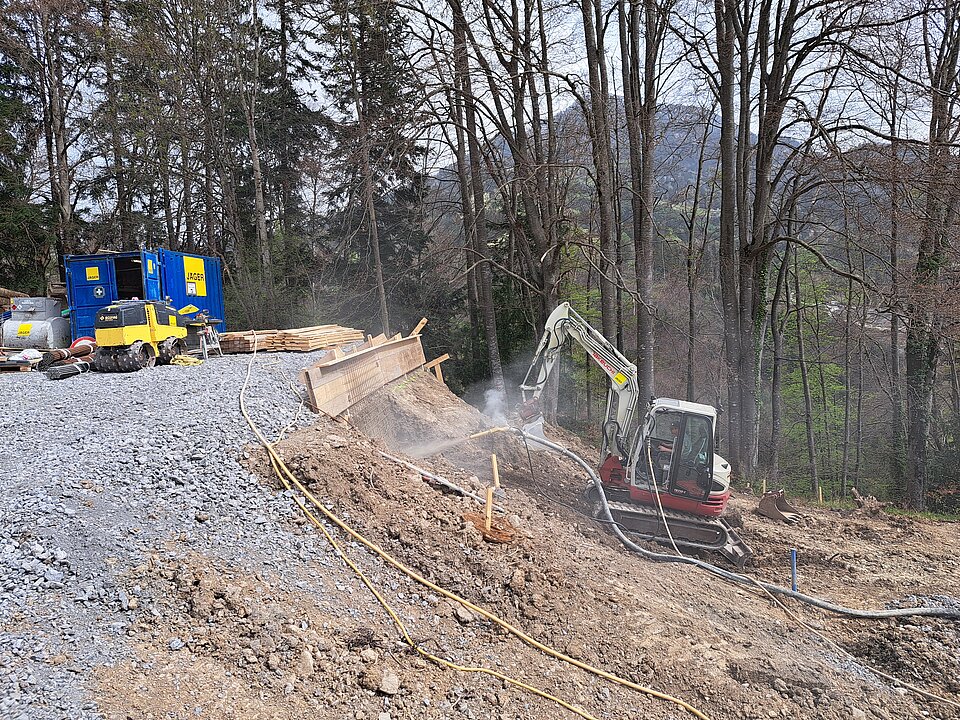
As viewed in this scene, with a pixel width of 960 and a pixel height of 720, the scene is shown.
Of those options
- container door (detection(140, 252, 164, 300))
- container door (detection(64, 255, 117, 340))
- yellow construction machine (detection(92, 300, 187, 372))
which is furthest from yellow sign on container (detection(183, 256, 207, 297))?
yellow construction machine (detection(92, 300, 187, 372))

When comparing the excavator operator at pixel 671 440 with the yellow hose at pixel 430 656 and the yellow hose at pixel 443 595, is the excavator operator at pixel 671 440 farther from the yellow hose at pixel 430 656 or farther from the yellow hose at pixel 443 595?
the yellow hose at pixel 430 656

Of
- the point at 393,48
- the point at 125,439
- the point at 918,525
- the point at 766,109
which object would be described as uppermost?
the point at 393,48

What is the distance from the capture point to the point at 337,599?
5.30 meters

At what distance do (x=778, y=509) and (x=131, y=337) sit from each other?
39.4 feet

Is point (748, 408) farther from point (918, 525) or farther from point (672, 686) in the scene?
point (672, 686)

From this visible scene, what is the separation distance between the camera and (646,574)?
7.32m

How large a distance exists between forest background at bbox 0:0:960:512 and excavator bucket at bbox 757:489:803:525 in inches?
150

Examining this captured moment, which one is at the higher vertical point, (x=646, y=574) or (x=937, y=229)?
(x=937, y=229)

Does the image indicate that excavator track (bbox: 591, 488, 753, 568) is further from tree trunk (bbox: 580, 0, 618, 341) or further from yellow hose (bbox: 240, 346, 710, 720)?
tree trunk (bbox: 580, 0, 618, 341)

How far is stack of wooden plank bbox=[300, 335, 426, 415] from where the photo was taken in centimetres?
882

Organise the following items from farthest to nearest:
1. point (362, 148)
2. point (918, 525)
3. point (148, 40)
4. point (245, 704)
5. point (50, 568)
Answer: point (148, 40), point (362, 148), point (918, 525), point (50, 568), point (245, 704)

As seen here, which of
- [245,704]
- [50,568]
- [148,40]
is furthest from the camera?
[148,40]

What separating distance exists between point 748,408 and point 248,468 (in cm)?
1308

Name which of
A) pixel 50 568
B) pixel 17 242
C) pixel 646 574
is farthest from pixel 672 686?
pixel 17 242
